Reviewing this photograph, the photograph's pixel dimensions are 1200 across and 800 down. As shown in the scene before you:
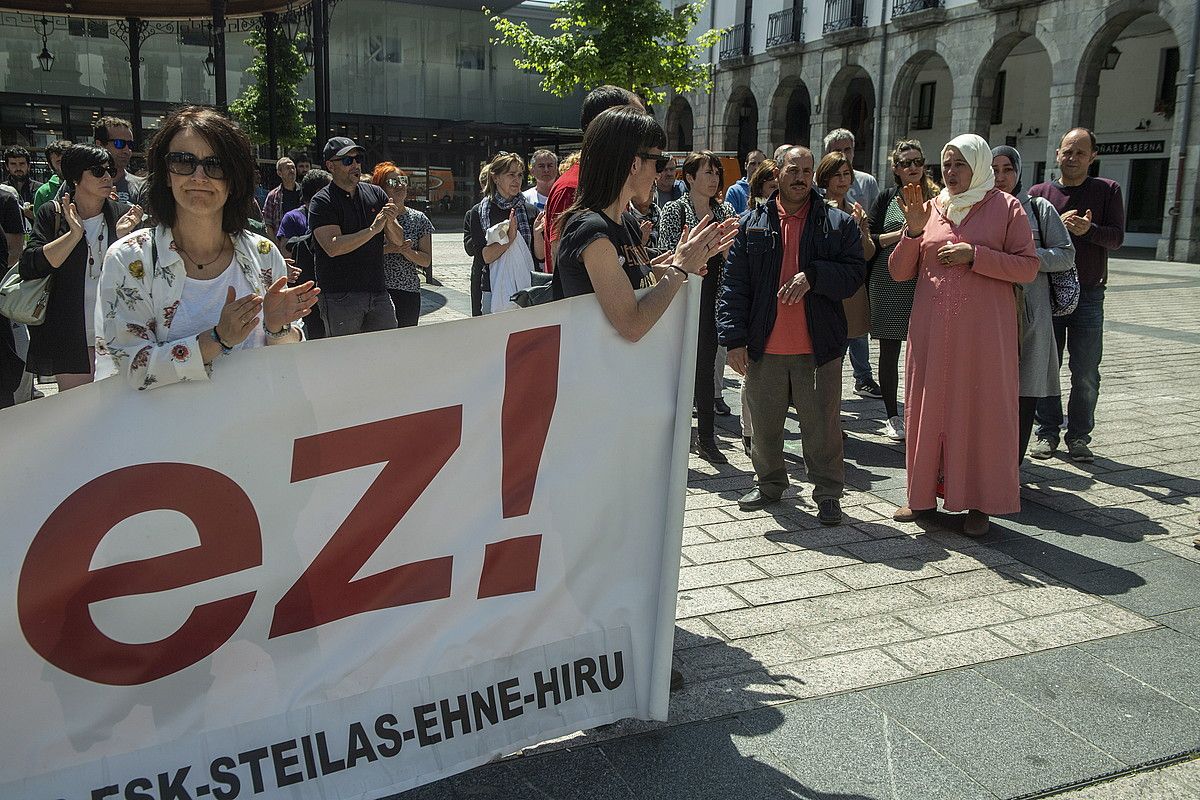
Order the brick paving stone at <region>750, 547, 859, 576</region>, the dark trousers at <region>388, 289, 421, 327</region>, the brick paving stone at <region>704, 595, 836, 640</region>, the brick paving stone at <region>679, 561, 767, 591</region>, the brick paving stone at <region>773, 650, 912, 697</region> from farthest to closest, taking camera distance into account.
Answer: the dark trousers at <region>388, 289, 421, 327</region> → the brick paving stone at <region>750, 547, 859, 576</region> → the brick paving stone at <region>679, 561, 767, 591</region> → the brick paving stone at <region>704, 595, 836, 640</region> → the brick paving stone at <region>773, 650, 912, 697</region>

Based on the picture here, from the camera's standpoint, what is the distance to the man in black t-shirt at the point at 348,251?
6.02 metres

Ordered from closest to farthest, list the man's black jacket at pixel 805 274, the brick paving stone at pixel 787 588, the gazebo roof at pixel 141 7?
the brick paving stone at pixel 787 588 → the man's black jacket at pixel 805 274 → the gazebo roof at pixel 141 7

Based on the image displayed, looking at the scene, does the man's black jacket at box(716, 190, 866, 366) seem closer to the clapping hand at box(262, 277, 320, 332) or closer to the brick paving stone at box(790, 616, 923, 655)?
the brick paving stone at box(790, 616, 923, 655)

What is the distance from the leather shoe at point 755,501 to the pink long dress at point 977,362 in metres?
0.85

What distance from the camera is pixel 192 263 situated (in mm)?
2906

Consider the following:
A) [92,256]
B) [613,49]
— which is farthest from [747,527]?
[613,49]

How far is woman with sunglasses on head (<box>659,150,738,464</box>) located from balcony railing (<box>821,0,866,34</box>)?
27089mm

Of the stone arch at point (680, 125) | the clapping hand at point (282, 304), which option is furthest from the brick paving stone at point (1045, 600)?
the stone arch at point (680, 125)

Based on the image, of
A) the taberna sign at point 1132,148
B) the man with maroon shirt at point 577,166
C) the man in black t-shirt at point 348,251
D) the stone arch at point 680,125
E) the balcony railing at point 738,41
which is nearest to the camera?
the man with maroon shirt at point 577,166

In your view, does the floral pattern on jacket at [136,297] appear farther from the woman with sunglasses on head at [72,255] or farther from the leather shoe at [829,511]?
the leather shoe at [829,511]

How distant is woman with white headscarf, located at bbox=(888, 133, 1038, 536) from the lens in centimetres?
508

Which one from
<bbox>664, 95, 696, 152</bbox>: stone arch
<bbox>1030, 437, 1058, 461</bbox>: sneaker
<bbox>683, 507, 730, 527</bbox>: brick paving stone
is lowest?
<bbox>683, 507, 730, 527</bbox>: brick paving stone

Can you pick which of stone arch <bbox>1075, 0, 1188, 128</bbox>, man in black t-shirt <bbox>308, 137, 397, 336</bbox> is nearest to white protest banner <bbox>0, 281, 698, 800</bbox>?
man in black t-shirt <bbox>308, 137, 397, 336</bbox>

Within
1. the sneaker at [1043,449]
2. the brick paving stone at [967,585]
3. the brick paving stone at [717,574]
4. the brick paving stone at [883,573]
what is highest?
the sneaker at [1043,449]
